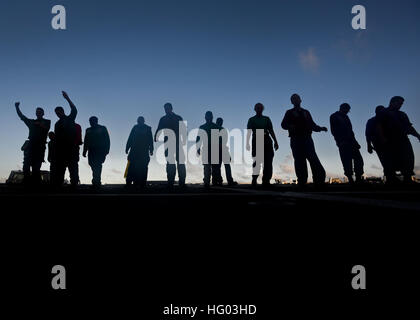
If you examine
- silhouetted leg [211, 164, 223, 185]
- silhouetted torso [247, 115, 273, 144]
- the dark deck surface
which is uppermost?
silhouetted torso [247, 115, 273, 144]

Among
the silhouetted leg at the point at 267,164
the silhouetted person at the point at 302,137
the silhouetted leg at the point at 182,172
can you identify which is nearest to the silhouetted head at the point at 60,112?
the silhouetted leg at the point at 182,172

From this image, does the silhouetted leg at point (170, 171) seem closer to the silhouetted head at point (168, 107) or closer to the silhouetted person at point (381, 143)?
the silhouetted head at point (168, 107)

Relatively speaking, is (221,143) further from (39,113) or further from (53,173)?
(39,113)

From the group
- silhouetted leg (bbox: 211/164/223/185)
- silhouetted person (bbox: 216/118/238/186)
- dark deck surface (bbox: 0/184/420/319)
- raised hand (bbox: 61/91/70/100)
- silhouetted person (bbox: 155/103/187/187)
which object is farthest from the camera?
silhouetted leg (bbox: 211/164/223/185)

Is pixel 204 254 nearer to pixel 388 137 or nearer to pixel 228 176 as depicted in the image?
pixel 388 137

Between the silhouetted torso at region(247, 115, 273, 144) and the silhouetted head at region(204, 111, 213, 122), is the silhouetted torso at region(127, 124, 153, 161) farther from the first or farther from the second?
the silhouetted torso at region(247, 115, 273, 144)

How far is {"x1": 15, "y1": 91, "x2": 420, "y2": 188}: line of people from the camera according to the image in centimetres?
591

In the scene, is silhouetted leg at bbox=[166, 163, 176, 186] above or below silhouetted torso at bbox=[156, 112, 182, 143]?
below

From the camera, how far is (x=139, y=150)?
723 centimetres

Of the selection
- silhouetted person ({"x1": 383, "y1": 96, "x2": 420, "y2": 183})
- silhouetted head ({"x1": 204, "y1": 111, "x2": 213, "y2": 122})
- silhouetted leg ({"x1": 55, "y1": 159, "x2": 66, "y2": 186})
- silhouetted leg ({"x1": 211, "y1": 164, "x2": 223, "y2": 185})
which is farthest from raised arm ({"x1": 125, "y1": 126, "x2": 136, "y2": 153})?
silhouetted person ({"x1": 383, "y1": 96, "x2": 420, "y2": 183})

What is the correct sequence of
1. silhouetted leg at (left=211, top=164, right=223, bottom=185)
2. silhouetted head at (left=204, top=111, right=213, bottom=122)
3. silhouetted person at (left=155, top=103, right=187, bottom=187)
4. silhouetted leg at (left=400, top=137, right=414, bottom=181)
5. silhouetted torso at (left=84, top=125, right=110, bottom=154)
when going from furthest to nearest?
silhouetted leg at (left=211, top=164, right=223, bottom=185)
silhouetted head at (left=204, top=111, right=213, bottom=122)
silhouetted torso at (left=84, top=125, right=110, bottom=154)
silhouetted person at (left=155, top=103, right=187, bottom=187)
silhouetted leg at (left=400, top=137, right=414, bottom=181)

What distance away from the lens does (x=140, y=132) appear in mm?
7250

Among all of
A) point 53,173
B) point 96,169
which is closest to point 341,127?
point 96,169

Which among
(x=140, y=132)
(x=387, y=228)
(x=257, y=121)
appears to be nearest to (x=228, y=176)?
(x=257, y=121)
